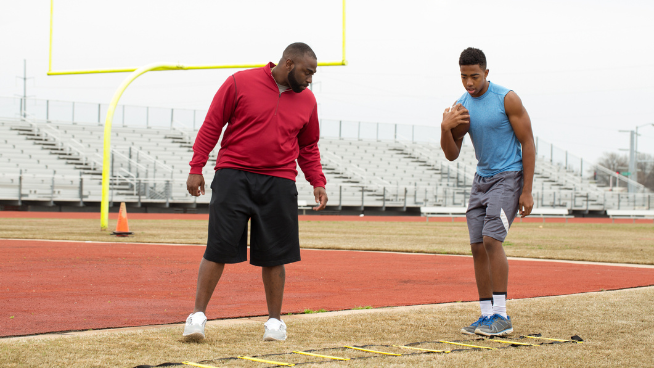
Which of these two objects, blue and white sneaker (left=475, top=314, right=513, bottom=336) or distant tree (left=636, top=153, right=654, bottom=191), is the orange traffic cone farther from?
distant tree (left=636, top=153, right=654, bottom=191)

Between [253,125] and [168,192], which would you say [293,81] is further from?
[168,192]

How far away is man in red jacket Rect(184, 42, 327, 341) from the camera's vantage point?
170 inches

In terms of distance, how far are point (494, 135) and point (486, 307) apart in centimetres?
114

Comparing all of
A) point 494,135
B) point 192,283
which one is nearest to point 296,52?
point 494,135

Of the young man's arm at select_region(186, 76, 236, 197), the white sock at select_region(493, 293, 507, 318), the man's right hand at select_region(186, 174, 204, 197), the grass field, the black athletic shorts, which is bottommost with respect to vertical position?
the grass field

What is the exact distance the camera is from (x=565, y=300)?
6020 millimetres

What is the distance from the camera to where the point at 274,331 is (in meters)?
4.19

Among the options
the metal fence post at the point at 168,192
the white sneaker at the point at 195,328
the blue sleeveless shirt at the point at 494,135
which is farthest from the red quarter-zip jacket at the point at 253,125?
the metal fence post at the point at 168,192

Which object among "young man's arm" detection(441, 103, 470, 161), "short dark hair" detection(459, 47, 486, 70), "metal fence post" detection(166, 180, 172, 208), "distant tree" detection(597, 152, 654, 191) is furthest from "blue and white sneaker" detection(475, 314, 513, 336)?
"distant tree" detection(597, 152, 654, 191)

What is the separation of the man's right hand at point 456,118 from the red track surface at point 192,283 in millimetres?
1797

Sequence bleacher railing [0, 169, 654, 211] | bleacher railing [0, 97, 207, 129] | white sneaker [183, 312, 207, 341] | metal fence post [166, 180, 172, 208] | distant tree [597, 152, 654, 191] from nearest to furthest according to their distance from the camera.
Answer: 1. white sneaker [183, 312, 207, 341]
2. bleacher railing [0, 169, 654, 211]
3. metal fence post [166, 180, 172, 208]
4. bleacher railing [0, 97, 207, 129]
5. distant tree [597, 152, 654, 191]

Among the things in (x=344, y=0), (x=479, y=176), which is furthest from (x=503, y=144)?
(x=344, y=0)

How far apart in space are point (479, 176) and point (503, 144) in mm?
278

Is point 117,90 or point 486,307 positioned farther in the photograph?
point 117,90
